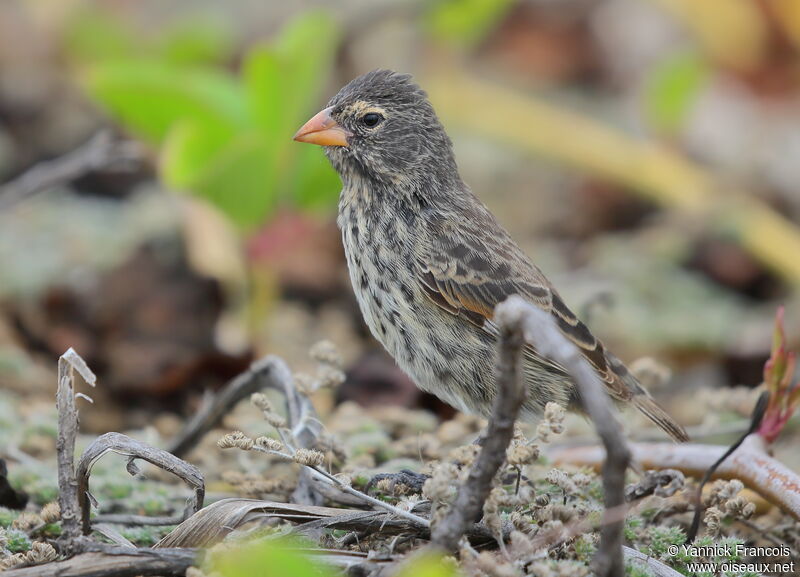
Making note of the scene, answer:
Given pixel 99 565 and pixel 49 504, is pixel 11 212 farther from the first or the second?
pixel 99 565

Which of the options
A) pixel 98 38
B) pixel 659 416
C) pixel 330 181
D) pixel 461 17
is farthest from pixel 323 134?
pixel 98 38

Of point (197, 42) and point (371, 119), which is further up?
point (197, 42)

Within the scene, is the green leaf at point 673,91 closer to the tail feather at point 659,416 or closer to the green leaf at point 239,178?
the green leaf at point 239,178

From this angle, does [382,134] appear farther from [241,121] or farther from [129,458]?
[129,458]

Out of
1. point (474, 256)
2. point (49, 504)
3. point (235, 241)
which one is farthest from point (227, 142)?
point (49, 504)

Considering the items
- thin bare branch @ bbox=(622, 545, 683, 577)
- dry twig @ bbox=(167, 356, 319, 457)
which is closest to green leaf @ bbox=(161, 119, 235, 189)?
dry twig @ bbox=(167, 356, 319, 457)

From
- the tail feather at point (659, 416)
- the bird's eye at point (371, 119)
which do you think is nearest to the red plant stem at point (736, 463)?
the tail feather at point (659, 416)

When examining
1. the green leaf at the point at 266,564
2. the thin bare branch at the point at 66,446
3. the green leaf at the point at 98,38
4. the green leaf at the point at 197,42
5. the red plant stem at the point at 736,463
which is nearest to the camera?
the green leaf at the point at 266,564
